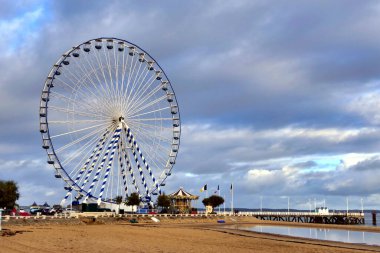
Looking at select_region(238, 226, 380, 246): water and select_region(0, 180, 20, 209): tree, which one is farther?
select_region(0, 180, 20, 209): tree

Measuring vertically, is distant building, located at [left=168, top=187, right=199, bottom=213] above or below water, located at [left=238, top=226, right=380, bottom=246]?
above

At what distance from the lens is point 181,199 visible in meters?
94.4

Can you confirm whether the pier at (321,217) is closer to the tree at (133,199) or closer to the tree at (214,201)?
the tree at (214,201)

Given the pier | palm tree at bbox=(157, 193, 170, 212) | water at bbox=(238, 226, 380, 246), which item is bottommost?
water at bbox=(238, 226, 380, 246)

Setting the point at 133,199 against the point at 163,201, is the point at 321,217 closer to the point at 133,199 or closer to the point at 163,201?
the point at 163,201

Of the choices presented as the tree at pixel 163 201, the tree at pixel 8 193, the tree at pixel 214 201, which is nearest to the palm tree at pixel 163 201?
the tree at pixel 163 201

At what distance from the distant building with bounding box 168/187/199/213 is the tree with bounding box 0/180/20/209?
1358 inches

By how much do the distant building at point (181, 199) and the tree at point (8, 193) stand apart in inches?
1358

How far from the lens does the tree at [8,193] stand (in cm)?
6200

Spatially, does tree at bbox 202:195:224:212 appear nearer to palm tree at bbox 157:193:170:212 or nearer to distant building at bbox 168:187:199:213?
distant building at bbox 168:187:199:213

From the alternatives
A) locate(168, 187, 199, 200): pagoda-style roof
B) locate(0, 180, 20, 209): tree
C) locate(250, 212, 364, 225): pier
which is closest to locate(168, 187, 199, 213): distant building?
locate(168, 187, 199, 200): pagoda-style roof

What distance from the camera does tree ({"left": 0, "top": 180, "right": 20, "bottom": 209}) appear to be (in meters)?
62.0

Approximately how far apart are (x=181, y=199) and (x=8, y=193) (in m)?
39.0

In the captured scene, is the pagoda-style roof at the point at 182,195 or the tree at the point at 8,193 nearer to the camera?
the tree at the point at 8,193
